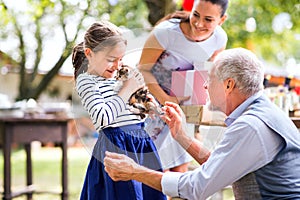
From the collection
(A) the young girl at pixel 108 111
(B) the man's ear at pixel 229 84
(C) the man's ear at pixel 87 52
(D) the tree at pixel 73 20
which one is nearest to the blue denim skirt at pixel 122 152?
(A) the young girl at pixel 108 111

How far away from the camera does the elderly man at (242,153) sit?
158cm

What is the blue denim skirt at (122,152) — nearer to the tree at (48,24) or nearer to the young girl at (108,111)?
the young girl at (108,111)

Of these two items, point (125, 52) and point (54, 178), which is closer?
point (125, 52)

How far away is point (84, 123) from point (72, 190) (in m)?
4.04

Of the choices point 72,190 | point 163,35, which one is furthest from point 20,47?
point 163,35

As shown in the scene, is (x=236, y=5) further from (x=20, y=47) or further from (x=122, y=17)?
(x=20, y=47)

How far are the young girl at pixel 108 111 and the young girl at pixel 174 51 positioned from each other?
81mm

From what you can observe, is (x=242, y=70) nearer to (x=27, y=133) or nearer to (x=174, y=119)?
(x=174, y=119)

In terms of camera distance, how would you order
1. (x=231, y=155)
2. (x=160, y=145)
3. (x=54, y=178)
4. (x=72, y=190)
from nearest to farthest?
(x=231, y=155) < (x=160, y=145) < (x=72, y=190) < (x=54, y=178)

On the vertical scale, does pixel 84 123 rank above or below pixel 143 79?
below

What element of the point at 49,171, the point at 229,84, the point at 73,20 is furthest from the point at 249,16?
the point at 229,84

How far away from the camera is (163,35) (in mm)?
2059

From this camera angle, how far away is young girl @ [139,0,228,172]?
6.37 ft

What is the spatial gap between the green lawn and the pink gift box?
3140 mm
